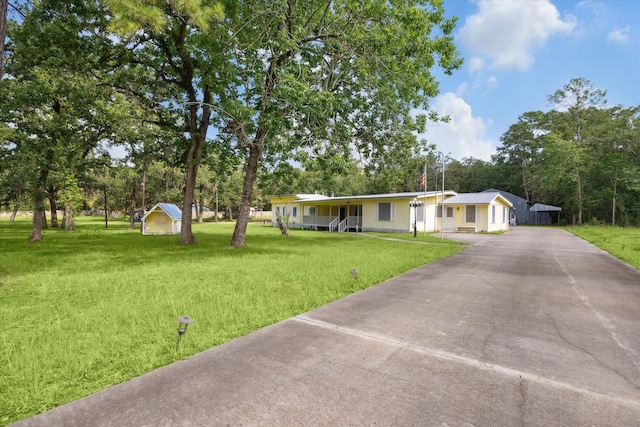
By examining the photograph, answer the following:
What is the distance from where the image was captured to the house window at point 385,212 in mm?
22281

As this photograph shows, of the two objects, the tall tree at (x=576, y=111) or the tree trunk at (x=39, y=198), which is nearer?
the tree trunk at (x=39, y=198)

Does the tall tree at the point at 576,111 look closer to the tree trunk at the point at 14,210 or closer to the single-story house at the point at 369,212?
the single-story house at the point at 369,212

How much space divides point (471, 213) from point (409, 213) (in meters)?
5.95

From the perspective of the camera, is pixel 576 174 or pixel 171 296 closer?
pixel 171 296

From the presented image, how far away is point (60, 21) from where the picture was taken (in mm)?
10055

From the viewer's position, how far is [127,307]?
15.0 feet

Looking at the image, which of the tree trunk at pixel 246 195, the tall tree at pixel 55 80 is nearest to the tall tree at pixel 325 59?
the tree trunk at pixel 246 195

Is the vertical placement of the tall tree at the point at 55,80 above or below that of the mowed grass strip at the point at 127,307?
above

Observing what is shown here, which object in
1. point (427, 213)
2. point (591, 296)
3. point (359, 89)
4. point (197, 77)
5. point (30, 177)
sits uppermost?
point (197, 77)

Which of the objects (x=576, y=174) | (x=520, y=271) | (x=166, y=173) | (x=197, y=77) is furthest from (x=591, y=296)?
(x=166, y=173)

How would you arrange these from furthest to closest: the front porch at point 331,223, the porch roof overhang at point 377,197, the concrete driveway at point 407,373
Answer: the front porch at point 331,223 < the porch roof overhang at point 377,197 < the concrete driveway at point 407,373

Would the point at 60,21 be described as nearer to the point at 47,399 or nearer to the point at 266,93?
the point at 266,93

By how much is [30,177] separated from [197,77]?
30.2ft

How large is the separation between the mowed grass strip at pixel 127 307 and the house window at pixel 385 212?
1316cm
